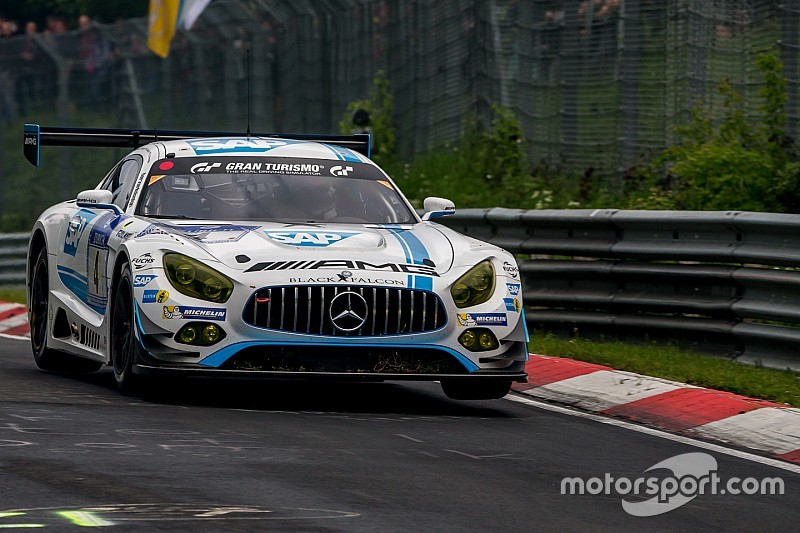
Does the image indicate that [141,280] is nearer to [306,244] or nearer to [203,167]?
[306,244]

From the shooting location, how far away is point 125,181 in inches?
391

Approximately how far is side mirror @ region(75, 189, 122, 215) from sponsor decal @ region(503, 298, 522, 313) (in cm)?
221

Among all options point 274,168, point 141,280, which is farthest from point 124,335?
point 274,168

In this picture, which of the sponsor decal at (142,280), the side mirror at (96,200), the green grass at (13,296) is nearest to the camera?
the sponsor decal at (142,280)

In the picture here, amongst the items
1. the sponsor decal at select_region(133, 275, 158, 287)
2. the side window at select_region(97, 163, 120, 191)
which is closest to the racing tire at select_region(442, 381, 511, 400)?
the sponsor decal at select_region(133, 275, 158, 287)

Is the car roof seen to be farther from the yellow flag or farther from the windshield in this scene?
the yellow flag

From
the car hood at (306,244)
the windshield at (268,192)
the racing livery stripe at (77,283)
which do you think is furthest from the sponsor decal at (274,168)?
the racing livery stripe at (77,283)

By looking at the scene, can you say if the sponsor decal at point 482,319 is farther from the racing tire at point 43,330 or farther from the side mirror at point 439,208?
the racing tire at point 43,330

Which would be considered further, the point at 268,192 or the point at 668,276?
the point at 668,276

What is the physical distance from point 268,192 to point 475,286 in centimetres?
147

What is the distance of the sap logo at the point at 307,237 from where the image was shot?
8344mm

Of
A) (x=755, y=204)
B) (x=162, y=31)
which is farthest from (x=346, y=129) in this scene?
(x=755, y=204)

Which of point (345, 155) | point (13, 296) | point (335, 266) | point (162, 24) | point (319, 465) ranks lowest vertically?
point (319, 465)

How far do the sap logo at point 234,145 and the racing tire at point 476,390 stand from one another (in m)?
1.85
